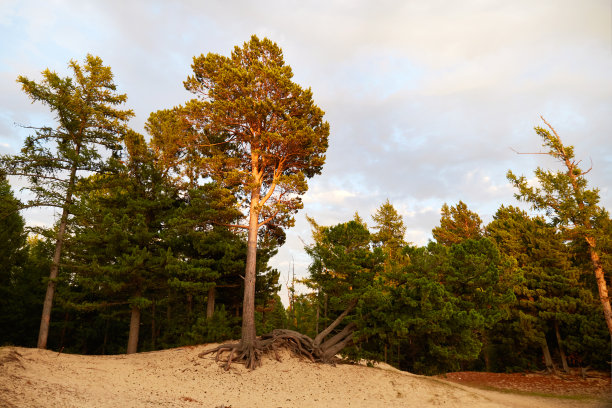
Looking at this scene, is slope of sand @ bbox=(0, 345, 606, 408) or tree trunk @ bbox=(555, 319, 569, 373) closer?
slope of sand @ bbox=(0, 345, 606, 408)

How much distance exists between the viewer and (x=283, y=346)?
15.0 meters

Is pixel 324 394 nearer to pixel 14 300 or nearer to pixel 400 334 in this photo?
pixel 400 334

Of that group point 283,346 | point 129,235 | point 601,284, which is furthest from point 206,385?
point 601,284

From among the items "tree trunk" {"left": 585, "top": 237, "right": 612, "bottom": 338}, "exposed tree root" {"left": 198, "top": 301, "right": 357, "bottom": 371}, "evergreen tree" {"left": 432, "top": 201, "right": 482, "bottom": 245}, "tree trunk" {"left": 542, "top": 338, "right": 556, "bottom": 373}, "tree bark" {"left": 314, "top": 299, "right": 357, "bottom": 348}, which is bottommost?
"tree trunk" {"left": 542, "top": 338, "right": 556, "bottom": 373}

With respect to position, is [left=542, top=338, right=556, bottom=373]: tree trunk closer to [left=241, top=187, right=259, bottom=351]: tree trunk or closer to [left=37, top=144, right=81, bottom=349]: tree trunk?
[left=241, top=187, right=259, bottom=351]: tree trunk

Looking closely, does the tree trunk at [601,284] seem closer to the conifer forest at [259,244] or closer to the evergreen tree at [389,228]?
the conifer forest at [259,244]

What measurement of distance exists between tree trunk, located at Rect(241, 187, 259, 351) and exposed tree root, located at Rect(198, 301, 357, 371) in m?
0.31

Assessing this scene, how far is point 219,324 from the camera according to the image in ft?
55.8

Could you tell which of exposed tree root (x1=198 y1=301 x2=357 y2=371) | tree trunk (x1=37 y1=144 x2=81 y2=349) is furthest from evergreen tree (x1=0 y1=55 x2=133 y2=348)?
exposed tree root (x1=198 y1=301 x2=357 y2=371)

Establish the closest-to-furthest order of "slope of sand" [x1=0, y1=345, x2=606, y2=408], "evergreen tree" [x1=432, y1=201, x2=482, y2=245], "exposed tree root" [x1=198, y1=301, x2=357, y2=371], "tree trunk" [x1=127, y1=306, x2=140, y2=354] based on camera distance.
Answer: "slope of sand" [x1=0, y1=345, x2=606, y2=408]
"exposed tree root" [x1=198, y1=301, x2=357, y2=371]
"tree trunk" [x1=127, y1=306, x2=140, y2=354]
"evergreen tree" [x1=432, y1=201, x2=482, y2=245]

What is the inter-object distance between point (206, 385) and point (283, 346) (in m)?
4.74

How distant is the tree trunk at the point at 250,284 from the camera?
14.0m

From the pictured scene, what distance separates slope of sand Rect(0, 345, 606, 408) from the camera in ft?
24.5

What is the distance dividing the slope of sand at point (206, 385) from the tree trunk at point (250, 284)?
130cm
